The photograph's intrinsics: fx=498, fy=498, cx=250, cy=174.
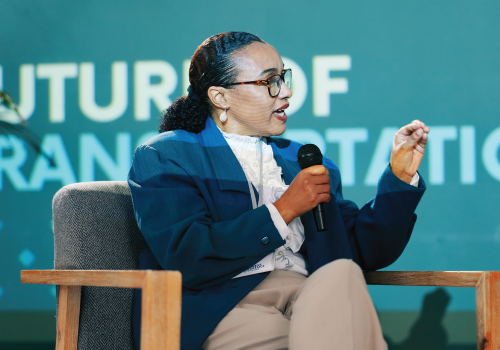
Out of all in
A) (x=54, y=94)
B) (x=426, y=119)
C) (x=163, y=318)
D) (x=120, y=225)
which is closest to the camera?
(x=163, y=318)

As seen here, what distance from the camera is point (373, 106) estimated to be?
251 cm

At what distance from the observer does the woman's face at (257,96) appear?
1500mm

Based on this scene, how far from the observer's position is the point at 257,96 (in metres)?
1.50

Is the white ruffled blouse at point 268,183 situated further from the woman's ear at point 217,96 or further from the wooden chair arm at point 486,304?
the wooden chair arm at point 486,304

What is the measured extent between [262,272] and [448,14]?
185 centimetres

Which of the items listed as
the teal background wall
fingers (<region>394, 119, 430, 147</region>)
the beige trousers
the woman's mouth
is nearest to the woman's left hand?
fingers (<region>394, 119, 430, 147</region>)

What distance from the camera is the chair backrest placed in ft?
4.47

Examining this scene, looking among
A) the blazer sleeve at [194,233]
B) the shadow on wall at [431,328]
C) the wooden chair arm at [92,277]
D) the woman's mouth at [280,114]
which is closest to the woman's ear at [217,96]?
the woman's mouth at [280,114]

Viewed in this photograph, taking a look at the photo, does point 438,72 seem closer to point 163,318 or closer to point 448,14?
point 448,14

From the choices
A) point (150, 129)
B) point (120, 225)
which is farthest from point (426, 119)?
point (120, 225)

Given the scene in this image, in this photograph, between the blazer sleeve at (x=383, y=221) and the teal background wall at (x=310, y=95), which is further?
the teal background wall at (x=310, y=95)

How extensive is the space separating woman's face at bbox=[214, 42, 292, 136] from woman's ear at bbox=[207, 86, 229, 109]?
0.01 metres

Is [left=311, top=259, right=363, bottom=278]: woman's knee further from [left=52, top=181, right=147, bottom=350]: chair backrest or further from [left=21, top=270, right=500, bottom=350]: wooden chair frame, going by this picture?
[left=52, top=181, right=147, bottom=350]: chair backrest

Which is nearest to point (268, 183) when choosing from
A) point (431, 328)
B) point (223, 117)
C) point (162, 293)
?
point (223, 117)
